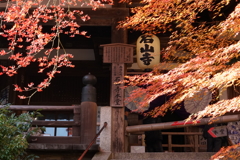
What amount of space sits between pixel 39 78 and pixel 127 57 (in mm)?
5162

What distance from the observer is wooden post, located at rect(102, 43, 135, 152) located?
32.4 ft

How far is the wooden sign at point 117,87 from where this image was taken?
10102mm

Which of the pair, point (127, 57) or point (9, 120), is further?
point (127, 57)

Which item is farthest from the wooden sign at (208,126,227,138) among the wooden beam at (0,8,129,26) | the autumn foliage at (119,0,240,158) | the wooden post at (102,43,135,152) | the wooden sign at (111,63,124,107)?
the wooden beam at (0,8,129,26)

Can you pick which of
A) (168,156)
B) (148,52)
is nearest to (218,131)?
(168,156)

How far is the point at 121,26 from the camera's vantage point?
1088cm

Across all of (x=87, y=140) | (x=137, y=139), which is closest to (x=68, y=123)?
(x=87, y=140)

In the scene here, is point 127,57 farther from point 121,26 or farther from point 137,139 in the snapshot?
point 137,139

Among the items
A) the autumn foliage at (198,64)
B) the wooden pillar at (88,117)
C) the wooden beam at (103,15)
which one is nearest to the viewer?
the autumn foliage at (198,64)

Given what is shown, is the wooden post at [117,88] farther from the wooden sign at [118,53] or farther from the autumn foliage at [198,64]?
the autumn foliage at [198,64]

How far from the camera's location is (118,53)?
1053 cm

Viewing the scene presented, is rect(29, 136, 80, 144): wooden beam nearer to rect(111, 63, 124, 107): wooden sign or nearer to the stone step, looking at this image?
the stone step

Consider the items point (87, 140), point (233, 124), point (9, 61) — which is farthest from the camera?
point (9, 61)

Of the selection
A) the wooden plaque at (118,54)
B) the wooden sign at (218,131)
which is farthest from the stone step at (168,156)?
the wooden plaque at (118,54)
